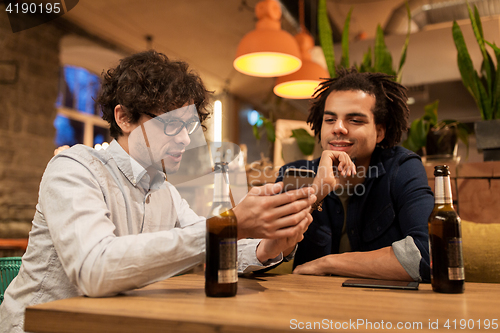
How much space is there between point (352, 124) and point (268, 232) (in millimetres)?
1031

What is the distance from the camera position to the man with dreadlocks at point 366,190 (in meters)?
1.21

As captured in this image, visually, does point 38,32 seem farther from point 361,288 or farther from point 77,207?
point 361,288

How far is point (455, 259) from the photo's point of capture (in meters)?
0.76

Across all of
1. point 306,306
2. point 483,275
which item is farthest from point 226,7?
point 306,306

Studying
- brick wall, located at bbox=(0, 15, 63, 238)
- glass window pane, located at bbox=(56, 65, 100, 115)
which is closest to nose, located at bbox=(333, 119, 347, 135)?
brick wall, located at bbox=(0, 15, 63, 238)

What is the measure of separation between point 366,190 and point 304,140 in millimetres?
780

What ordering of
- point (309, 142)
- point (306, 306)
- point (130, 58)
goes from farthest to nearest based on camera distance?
point (309, 142), point (130, 58), point (306, 306)

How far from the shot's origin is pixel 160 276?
732mm

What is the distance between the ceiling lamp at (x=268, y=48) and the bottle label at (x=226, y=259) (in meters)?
2.00

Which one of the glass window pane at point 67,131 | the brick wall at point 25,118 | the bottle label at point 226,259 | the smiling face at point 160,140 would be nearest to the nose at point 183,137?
the smiling face at point 160,140

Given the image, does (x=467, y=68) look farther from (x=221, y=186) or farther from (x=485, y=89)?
(x=221, y=186)

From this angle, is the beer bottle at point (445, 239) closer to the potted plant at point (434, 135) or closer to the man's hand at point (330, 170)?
the man's hand at point (330, 170)

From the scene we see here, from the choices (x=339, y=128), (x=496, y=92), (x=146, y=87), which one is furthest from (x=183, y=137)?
(x=496, y=92)

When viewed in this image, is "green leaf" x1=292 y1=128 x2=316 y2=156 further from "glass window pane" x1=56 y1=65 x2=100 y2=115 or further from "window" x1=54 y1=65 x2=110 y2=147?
"glass window pane" x1=56 y1=65 x2=100 y2=115
